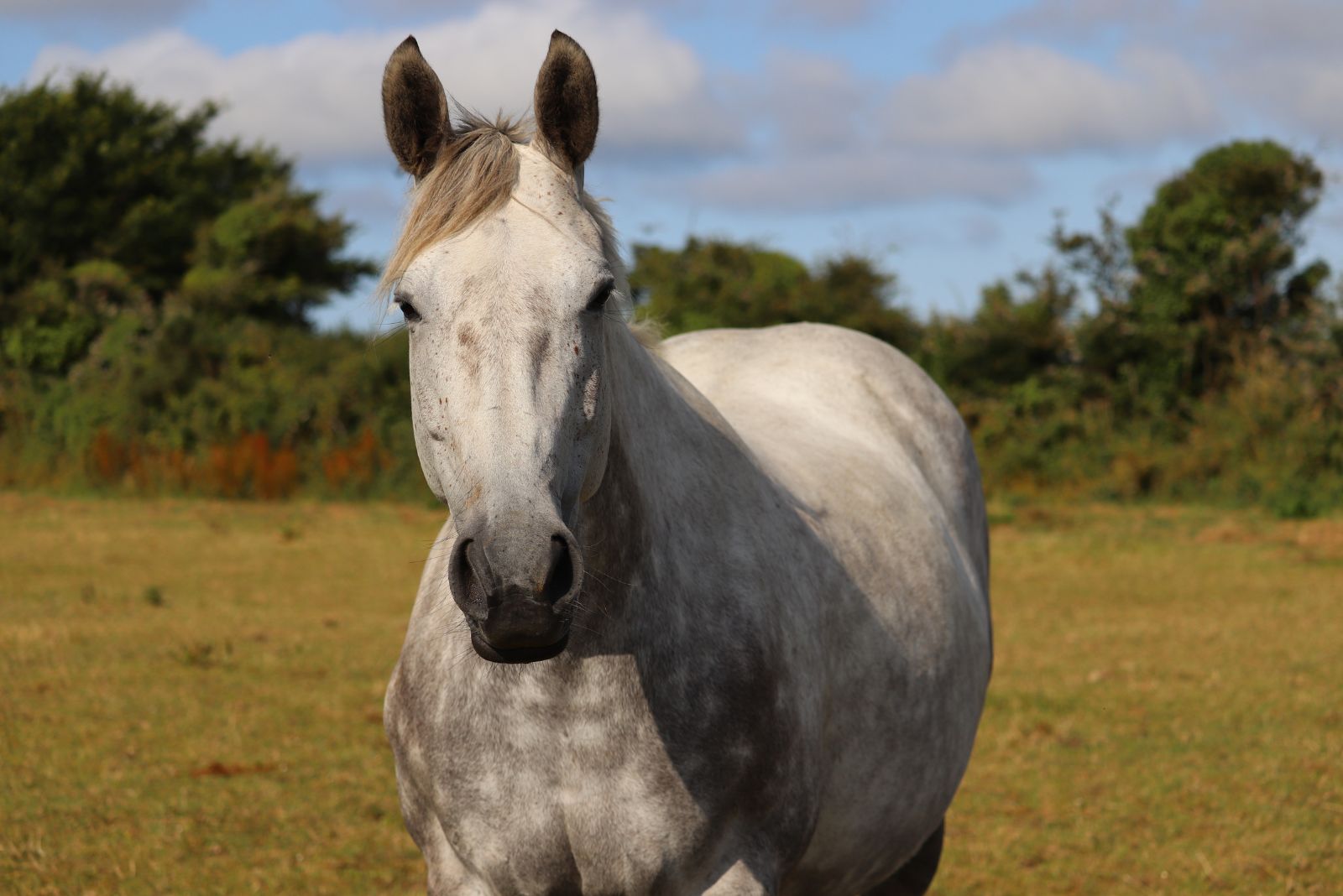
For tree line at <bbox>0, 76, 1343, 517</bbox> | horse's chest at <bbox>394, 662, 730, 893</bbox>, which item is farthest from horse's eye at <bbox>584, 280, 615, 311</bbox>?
tree line at <bbox>0, 76, 1343, 517</bbox>

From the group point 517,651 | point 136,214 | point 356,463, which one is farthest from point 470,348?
point 136,214

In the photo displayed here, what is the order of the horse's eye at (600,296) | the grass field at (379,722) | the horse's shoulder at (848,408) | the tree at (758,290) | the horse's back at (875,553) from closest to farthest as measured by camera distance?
the horse's eye at (600,296)
the horse's back at (875,553)
the horse's shoulder at (848,408)
the grass field at (379,722)
the tree at (758,290)

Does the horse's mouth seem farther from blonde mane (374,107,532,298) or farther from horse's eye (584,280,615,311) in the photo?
blonde mane (374,107,532,298)

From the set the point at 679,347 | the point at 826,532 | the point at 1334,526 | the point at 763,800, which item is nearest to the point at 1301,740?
the point at 679,347

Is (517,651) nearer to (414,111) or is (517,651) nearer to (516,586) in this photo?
(516,586)

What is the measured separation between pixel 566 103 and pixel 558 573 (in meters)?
0.81

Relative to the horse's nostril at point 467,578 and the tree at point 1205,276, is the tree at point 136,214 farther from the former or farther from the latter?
the horse's nostril at point 467,578

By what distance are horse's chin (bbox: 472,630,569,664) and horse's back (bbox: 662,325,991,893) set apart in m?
0.86

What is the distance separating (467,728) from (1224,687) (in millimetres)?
6310

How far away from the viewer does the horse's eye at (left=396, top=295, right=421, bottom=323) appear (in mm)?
2002

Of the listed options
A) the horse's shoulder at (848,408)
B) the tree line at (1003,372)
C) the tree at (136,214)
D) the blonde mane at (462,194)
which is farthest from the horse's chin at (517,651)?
the tree at (136,214)

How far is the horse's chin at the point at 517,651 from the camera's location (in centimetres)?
178

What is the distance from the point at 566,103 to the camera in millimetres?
2117

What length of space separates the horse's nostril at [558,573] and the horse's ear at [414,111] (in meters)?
0.77
